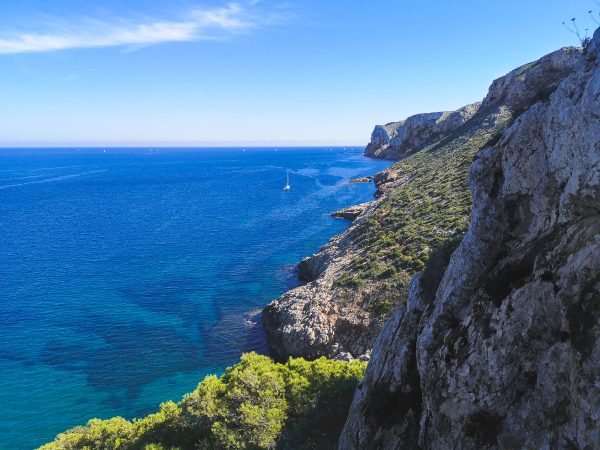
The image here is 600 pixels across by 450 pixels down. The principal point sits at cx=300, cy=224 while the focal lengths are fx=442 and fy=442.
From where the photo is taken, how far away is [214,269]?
60.5 m

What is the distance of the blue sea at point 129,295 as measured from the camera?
3384cm

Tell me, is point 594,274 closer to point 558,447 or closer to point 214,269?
point 558,447

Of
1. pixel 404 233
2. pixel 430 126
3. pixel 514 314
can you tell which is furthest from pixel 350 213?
pixel 514 314

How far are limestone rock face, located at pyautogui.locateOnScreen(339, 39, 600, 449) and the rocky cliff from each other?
227 centimetres

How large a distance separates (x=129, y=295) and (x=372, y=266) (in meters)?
28.5

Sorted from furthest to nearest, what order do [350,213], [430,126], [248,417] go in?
[430,126]
[350,213]
[248,417]

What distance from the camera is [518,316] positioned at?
10.4 meters

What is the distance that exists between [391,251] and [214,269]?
2617 cm

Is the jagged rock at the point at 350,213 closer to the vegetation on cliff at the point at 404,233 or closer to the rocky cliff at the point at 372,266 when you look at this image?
the vegetation on cliff at the point at 404,233

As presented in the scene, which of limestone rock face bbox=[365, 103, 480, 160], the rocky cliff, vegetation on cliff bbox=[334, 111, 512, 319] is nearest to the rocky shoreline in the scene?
the rocky cliff

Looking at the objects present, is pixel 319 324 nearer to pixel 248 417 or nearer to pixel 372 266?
pixel 372 266

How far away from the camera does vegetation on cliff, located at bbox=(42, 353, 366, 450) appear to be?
790 inches

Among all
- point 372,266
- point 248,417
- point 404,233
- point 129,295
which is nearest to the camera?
point 248,417

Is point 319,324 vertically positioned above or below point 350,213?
below
